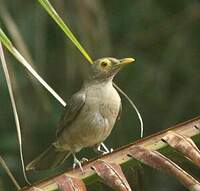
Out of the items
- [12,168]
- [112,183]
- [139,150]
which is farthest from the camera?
[12,168]

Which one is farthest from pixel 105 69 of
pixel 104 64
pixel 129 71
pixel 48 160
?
pixel 129 71

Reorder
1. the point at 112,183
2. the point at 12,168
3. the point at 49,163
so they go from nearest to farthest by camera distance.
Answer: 1. the point at 112,183
2. the point at 49,163
3. the point at 12,168

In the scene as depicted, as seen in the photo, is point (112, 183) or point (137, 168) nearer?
point (112, 183)

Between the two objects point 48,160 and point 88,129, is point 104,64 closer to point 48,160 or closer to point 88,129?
point 88,129

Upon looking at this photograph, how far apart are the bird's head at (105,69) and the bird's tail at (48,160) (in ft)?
1.67

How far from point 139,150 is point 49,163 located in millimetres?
2279

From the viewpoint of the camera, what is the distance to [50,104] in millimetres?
7871

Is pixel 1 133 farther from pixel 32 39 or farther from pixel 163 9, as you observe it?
pixel 163 9

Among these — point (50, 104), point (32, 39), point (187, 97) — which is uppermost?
point (32, 39)

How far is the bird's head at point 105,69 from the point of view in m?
5.46

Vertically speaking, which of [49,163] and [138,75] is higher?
[49,163]

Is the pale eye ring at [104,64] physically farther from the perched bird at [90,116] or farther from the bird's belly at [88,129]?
the bird's belly at [88,129]

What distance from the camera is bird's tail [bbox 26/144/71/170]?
5344 millimetres

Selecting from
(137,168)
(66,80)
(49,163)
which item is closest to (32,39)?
(66,80)
